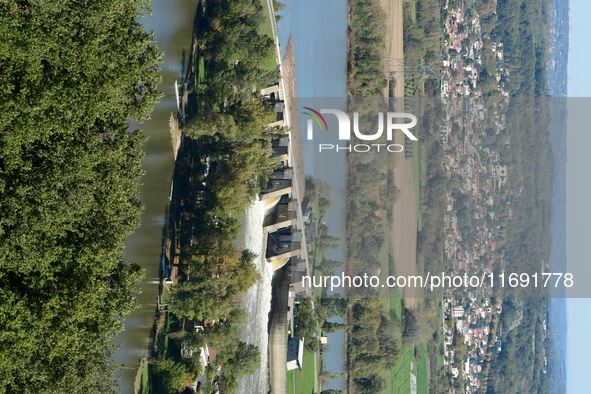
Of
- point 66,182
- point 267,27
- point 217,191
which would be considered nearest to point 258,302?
point 217,191

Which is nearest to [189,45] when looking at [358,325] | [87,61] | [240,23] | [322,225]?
[240,23]

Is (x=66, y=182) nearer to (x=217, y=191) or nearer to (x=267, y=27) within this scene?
(x=217, y=191)

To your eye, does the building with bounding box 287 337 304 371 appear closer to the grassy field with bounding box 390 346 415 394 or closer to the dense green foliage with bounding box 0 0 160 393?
the grassy field with bounding box 390 346 415 394

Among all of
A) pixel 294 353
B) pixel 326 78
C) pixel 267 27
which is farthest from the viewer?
pixel 326 78

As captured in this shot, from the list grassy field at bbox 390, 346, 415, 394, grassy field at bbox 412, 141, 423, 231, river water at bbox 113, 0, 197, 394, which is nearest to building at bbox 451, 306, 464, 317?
grassy field at bbox 390, 346, 415, 394

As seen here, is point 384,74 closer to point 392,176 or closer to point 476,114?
point 392,176

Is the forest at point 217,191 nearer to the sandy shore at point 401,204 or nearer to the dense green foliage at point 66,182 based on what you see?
the dense green foliage at point 66,182

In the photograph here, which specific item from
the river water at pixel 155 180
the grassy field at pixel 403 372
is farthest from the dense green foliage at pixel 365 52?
the grassy field at pixel 403 372
